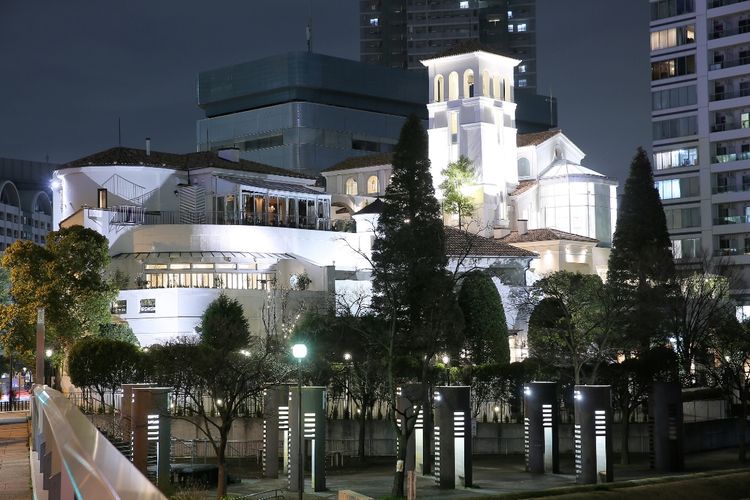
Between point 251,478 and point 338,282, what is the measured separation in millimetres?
37860

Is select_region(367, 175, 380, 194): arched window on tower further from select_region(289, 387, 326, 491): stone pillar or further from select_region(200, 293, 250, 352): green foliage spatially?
select_region(289, 387, 326, 491): stone pillar

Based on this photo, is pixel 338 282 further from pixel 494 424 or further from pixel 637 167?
pixel 494 424

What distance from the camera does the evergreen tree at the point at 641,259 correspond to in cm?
6125

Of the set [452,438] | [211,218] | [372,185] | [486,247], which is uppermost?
[372,185]

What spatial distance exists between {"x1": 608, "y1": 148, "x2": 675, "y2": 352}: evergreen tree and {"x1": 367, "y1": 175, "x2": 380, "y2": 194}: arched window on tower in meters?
38.2

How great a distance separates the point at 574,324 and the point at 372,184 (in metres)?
53.6

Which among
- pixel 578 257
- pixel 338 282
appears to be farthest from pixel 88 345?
pixel 578 257

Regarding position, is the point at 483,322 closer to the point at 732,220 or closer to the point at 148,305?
the point at 148,305

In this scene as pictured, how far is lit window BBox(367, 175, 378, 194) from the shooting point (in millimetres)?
109562

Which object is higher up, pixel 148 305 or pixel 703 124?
pixel 703 124

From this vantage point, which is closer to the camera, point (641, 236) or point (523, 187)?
point (641, 236)

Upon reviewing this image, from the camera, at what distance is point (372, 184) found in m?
110

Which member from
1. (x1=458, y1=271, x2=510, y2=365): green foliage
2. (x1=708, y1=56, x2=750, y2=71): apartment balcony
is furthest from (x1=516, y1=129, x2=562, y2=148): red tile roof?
(x1=458, y1=271, x2=510, y2=365): green foliage

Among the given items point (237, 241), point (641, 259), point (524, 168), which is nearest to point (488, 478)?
point (641, 259)
